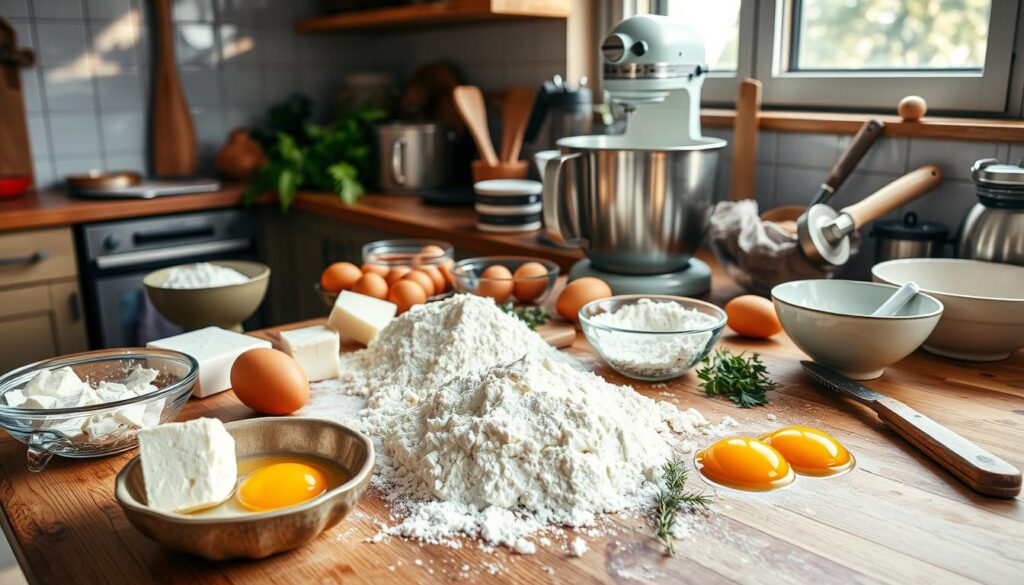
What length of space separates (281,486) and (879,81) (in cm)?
157

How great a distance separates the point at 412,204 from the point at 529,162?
1.23ft

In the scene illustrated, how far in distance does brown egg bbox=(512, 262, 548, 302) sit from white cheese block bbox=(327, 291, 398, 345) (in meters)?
0.24

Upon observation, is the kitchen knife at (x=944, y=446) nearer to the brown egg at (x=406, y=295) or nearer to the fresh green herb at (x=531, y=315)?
the fresh green herb at (x=531, y=315)

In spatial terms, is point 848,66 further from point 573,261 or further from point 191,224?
point 191,224

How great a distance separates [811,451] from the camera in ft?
2.77

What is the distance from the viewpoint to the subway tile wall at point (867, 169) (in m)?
1.50

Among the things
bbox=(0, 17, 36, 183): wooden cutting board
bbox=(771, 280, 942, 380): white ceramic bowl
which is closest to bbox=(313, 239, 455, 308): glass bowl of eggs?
bbox=(771, 280, 942, 380): white ceramic bowl

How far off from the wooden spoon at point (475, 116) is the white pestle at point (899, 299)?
1306 mm

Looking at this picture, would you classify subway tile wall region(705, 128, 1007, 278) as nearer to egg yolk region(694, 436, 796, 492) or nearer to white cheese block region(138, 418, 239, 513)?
egg yolk region(694, 436, 796, 492)

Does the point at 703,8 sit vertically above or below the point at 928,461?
above

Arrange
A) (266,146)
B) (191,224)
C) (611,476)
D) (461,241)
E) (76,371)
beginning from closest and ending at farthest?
(611,476), (76,371), (461,241), (191,224), (266,146)

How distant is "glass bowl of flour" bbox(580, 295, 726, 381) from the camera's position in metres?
1.05

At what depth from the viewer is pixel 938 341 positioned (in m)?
1.15

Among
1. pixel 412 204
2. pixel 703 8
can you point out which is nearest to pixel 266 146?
pixel 412 204
